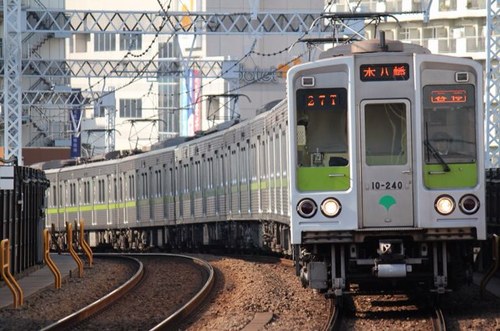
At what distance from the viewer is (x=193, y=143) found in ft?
109

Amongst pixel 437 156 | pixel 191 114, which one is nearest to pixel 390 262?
pixel 437 156

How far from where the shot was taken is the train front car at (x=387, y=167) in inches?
563

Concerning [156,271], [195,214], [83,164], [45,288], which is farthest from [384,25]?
[45,288]

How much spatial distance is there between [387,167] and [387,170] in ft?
0.10

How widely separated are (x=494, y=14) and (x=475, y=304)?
1516cm

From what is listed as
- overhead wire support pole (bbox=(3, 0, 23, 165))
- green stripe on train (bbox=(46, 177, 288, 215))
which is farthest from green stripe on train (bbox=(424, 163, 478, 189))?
overhead wire support pole (bbox=(3, 0, 23, 165))

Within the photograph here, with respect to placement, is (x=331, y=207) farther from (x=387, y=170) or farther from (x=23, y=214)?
(x=23, y=214)

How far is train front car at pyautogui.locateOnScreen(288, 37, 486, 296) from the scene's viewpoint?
46.9 ft

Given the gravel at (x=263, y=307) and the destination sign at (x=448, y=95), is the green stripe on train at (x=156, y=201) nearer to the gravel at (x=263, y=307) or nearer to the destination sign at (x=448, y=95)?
the gravel at (x=263, y=307)

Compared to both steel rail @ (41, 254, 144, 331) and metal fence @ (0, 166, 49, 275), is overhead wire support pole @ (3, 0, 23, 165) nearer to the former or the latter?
metal fence @ (0, 166, 49, 275)

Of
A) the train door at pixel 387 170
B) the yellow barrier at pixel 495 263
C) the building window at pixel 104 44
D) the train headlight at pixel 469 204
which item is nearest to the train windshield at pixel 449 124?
the train door at pixel 387 170

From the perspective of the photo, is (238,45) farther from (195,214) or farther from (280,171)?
(280,171)

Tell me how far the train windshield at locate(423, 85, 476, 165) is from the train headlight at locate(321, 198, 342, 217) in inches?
40.9

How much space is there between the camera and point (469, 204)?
14.3 meters
